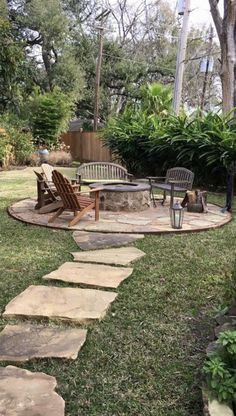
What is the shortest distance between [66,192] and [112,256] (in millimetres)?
1527

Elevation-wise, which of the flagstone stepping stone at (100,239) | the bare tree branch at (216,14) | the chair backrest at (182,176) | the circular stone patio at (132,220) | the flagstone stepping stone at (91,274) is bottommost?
the flagstone stepping stone at (91,274)

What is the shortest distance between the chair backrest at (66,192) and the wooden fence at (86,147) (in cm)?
1059

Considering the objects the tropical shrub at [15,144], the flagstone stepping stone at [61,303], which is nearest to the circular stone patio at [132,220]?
the flagstone stepping stone at [61,303]

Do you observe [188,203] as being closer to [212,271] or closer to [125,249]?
[125,249]

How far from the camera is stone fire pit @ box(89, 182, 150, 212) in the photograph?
6383 millimetres

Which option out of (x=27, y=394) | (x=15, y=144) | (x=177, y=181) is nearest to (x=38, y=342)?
(x=27, y=394)

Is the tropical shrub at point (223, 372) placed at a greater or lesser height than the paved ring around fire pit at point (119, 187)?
lesser

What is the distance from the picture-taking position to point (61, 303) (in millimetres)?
2986

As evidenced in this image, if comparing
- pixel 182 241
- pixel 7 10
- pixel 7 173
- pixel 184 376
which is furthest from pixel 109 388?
pixel 7 10

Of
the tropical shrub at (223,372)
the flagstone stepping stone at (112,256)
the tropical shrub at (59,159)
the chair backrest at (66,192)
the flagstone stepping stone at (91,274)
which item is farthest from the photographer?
the tropical shrub at (59,159)

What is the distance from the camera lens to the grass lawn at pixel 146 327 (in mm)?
2010

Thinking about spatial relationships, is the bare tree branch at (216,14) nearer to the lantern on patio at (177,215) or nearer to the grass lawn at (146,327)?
the lantern on patio at (177,215)

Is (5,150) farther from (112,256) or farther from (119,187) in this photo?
(112,256)

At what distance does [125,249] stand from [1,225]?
6.80 ft
